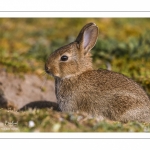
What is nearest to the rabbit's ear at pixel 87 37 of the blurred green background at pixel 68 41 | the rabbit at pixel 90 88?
the rabbit at pixel 90 88

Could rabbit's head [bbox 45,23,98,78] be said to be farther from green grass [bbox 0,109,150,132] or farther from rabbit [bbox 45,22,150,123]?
green grass [bbox 0,109,150,132]

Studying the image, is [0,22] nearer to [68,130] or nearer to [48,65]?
[48,65]

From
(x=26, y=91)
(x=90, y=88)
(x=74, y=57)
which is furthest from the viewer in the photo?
(x=26, y=91)

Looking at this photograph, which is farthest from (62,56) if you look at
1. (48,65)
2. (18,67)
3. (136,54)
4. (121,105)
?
(136,54)
